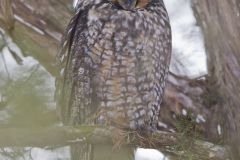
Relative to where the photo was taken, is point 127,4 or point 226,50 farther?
point 226,50

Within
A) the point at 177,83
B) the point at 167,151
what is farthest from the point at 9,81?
the point at 177,83

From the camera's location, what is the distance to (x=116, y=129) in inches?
108

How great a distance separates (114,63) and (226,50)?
2.60ft

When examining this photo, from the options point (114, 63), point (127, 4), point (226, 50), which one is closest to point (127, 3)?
point (127, 4)

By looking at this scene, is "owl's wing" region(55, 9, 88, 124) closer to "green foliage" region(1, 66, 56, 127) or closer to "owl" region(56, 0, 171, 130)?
"owl" region(56, 0, 171, 130)

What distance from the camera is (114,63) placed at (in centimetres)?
300

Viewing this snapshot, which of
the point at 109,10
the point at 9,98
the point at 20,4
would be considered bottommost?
the point at 9,98

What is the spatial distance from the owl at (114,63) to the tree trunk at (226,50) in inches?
15.8

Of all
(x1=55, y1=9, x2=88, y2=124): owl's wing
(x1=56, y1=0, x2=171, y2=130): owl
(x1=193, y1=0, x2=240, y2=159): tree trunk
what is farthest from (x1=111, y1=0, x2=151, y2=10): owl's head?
(x1=193, y1=0, x2=240, y2=159): tree trunk

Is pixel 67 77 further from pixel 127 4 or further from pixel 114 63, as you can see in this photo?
pixel 127 4

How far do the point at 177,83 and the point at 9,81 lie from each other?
1411 millimetres

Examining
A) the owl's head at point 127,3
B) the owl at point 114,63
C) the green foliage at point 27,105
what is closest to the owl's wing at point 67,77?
the owl at point 114,63

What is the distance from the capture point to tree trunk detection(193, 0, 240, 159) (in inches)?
134

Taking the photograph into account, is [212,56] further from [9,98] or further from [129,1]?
[9,98]
